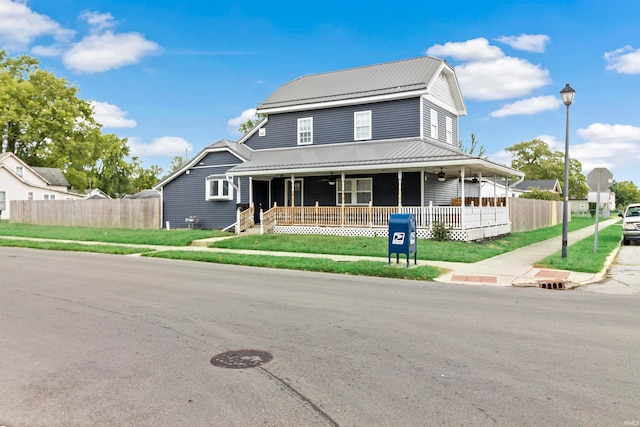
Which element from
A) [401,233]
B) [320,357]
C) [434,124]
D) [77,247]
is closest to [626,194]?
[434,124]

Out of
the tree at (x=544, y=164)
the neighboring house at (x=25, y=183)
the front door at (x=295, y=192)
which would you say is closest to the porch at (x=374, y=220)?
the front door at (x=295, y=192)

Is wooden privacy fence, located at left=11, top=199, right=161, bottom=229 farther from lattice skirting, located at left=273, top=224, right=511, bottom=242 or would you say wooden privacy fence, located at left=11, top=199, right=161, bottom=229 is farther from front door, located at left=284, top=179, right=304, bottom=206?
lattice skirting, located at left=273, top=224, right=511, bottom=242

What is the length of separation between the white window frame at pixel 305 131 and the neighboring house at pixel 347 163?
0.18 ft

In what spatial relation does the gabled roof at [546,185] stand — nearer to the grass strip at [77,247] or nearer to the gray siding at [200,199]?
the gray siding at [200,199]

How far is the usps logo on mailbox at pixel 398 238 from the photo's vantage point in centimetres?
1270

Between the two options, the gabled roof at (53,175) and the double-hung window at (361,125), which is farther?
the gabled roof at (53,175)

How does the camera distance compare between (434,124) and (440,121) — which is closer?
(434,124)

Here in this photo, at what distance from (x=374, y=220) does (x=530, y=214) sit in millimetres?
14920

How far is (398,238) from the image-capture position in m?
12.7

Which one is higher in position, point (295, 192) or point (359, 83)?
point (359, 83)

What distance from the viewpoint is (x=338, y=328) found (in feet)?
22.1

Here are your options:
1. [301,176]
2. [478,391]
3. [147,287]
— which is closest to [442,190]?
[301,176]

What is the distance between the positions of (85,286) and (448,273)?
8.63m

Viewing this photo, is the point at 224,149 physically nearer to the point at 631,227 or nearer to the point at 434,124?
the point at 434,124
